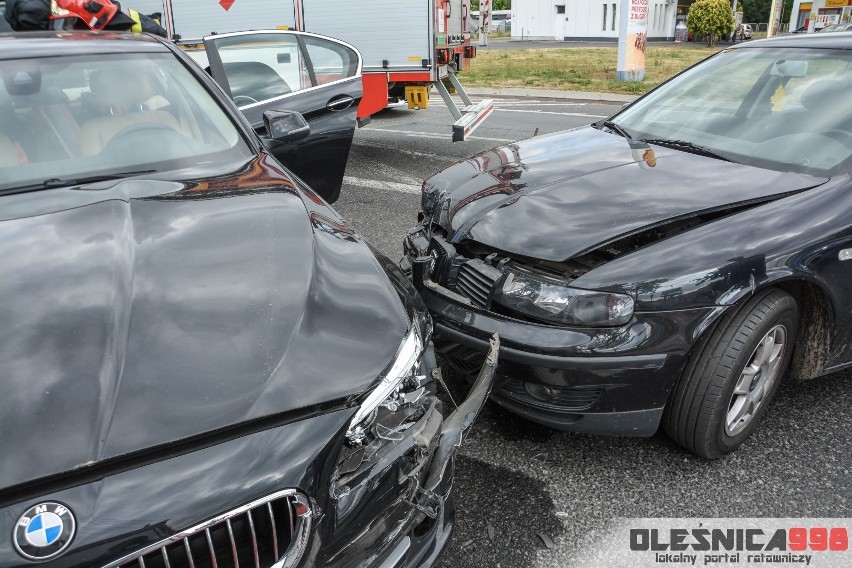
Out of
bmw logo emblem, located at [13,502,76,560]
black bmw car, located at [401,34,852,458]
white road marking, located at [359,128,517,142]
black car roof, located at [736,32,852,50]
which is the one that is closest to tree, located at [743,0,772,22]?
white road marking, located at [359,128,517,142]

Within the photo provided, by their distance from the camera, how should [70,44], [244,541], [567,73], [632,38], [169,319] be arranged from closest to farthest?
[244,541] → [169,319] → [70,44] → [632,38] → [567,73]

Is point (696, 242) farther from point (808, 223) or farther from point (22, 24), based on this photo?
point (22, 24)

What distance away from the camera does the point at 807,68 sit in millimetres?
3449

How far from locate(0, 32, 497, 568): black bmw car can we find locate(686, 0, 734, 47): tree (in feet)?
127

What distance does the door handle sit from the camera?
464cm

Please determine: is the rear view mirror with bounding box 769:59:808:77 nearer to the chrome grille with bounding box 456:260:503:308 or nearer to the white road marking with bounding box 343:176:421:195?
the chrome grille with bounding box 456:260:503:308

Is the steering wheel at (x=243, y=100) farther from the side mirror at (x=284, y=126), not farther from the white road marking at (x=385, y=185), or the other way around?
the side mirror at (x=284, y=126)

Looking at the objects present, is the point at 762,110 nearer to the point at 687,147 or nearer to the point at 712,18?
the point at 687,147

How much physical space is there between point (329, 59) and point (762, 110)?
419 cm

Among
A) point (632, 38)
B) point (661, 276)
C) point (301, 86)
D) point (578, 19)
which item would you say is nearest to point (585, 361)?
point (661, 276)

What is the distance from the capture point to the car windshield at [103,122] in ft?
8.69

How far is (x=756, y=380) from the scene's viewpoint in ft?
8.89

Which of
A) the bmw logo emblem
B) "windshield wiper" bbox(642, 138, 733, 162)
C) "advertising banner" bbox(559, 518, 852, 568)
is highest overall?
"windshield wiper" bbox(642, 138, 733, 162)

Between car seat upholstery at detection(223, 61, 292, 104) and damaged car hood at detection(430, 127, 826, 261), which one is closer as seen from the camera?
damaged car hood at detection(430, 127, 826, 261)
